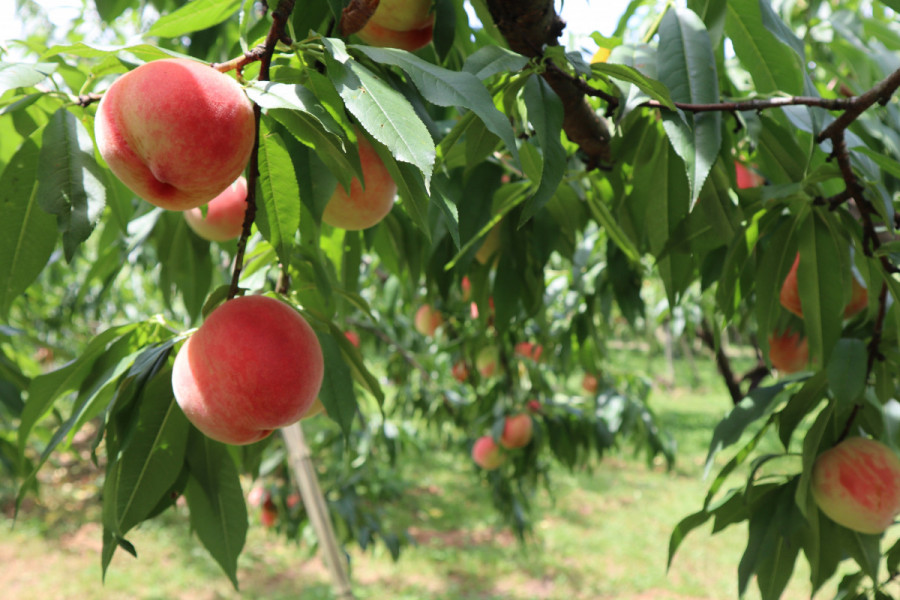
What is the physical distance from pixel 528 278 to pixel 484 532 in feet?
13.6

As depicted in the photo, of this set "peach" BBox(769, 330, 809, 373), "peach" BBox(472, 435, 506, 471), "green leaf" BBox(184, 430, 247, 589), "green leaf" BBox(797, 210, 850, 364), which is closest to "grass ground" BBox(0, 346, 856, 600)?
"peach" BBox(472, 435, 506, 471)

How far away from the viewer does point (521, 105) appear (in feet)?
2.37

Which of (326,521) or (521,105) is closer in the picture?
(521,105)

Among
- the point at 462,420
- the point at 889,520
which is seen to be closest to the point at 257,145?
the point at 889,520

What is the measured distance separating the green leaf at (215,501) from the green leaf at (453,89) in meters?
0.41

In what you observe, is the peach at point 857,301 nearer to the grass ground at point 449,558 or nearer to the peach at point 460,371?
the peach at point 460,371

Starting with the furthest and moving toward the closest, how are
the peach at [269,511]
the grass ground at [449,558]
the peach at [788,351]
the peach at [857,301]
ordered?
the grass ground at [449,558] → the peach at [269,511] → the peach at [788,351] → the peach at [857,301]

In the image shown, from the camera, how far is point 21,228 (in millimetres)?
566

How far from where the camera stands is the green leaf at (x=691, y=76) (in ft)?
1.89

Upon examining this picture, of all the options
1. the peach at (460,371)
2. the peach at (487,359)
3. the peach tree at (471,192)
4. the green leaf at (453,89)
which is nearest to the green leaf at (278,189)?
the peach tree at (471,192)

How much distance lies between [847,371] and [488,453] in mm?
1730

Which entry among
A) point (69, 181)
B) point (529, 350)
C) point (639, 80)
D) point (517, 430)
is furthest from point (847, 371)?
point (529, 350)

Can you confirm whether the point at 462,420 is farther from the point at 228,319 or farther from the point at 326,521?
the point at 228,319

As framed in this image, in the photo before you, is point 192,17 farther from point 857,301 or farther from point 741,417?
point 857,301
